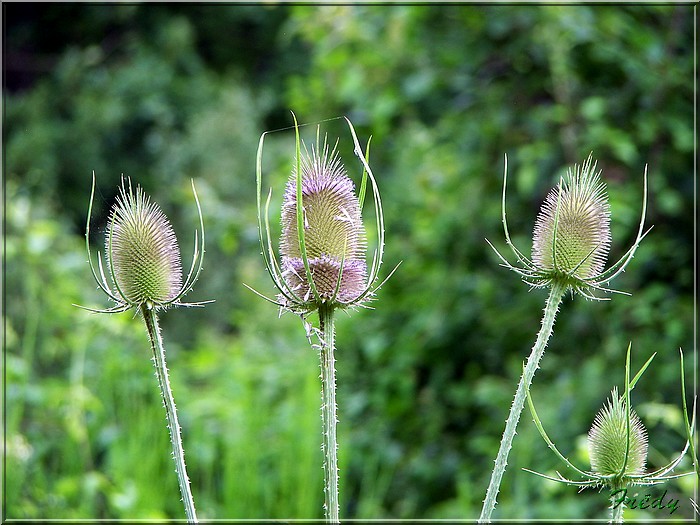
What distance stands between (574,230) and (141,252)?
372 mm

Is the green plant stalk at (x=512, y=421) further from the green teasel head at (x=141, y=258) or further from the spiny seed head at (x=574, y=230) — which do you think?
the green teasel head at (x=141, y=258)

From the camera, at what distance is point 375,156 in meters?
3.39

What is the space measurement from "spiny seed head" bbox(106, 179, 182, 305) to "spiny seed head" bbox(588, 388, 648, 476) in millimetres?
375

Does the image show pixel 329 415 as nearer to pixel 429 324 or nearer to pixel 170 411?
pixel 170 411

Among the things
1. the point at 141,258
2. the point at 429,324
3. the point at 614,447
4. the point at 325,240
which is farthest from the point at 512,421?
the point at 429,324

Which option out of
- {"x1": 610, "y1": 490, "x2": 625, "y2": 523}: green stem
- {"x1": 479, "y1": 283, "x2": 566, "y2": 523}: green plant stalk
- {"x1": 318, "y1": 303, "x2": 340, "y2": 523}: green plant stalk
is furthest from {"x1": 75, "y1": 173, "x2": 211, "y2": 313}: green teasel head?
{"x1": 610, "y1": 490, "x2": 625, "y2": 523}: green stem

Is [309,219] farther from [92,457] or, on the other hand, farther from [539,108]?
[92,457]

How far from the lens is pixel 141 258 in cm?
68

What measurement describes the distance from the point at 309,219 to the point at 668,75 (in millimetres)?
1969

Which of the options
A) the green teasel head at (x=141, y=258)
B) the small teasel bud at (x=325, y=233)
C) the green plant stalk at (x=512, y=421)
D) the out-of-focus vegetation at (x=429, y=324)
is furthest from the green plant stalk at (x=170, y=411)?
the out-of-focus vegetation at (x=429, y=324)

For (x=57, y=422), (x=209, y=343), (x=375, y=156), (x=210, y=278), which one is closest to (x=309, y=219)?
(x=57, y=422)

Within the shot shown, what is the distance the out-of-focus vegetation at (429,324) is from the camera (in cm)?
228

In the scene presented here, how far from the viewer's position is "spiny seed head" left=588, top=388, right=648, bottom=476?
0.67 m

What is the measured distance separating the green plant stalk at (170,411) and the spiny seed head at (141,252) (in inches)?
0.7
